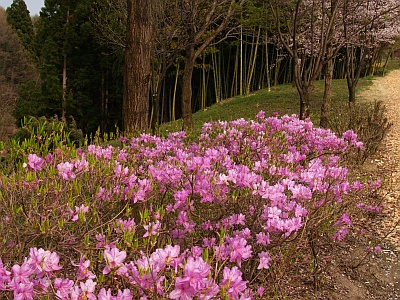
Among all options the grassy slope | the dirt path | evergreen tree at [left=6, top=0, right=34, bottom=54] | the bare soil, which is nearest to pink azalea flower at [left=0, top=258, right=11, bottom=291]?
the bare soil

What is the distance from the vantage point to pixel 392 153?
8422mm

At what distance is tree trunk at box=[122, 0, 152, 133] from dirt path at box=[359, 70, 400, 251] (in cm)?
320

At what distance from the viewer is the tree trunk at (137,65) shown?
14.6ft

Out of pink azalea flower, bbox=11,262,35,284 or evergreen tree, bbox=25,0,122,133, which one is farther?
evergreen tree, bbox=25,0,122,133

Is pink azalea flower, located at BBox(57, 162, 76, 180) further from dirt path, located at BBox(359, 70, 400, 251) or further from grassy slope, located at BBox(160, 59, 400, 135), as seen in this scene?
grassy slope, located at BBox(160, 59, 400, 135)

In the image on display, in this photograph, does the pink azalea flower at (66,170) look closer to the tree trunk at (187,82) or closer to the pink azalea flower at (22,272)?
the pink azalea flower at (22,272)

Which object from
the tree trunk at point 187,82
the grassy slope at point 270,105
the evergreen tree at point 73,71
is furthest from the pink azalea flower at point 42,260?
the evergreen tree at point 73,71

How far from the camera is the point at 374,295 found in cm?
354

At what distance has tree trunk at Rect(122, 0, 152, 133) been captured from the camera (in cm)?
446

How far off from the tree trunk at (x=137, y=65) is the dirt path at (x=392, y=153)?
10.5 ft

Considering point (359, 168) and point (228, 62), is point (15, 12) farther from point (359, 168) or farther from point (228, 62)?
point (359, 168)

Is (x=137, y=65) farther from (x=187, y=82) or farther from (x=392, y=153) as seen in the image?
(x=187, y=82)

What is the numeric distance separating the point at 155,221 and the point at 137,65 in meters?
2.77

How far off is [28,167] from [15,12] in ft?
127
